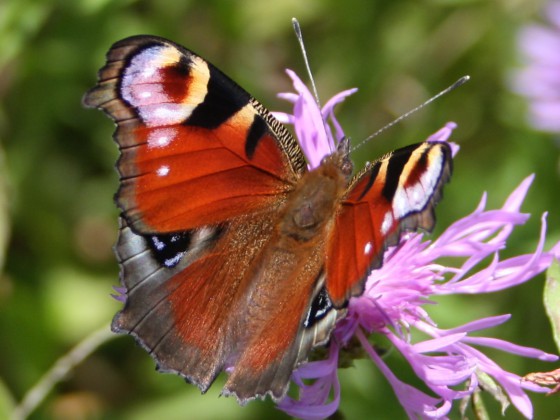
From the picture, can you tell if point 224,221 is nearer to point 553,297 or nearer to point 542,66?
point 553,297

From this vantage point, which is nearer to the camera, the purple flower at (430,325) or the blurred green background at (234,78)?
the purple flower at (430,325)

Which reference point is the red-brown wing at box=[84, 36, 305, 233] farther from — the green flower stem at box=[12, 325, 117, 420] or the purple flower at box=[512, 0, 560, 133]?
the purple flower at box=[512, 0, 560, 133]

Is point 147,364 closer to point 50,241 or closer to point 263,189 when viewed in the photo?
point 50,241

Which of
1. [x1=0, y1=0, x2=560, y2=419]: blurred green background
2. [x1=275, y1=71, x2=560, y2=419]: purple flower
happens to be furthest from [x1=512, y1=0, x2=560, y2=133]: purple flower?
[x1=275, y1=71, x2=560, y2=419]: purple flower

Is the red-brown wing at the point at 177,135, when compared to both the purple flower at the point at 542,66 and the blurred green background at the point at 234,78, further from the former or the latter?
the purple flower at the point at 542,66

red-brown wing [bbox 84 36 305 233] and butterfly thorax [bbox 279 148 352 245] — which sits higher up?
red-brown wing [bbox 84 36 305 233]

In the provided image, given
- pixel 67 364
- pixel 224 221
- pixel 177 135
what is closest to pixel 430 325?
pixel 224 221

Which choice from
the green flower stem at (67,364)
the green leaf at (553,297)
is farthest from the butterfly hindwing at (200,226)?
the green flower stem at (67,364)
